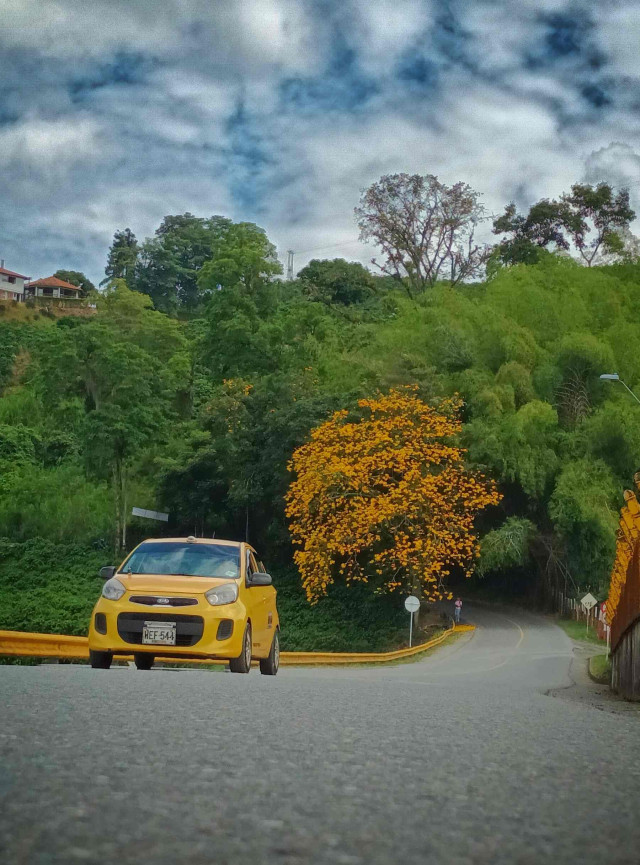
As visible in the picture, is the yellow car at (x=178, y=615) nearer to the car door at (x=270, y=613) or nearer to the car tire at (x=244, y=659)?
the car tire at (x=244, y=659)

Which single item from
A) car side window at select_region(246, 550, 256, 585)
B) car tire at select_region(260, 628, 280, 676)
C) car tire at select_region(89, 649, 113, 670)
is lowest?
car tire at select_region(260, 628, 280, 676)

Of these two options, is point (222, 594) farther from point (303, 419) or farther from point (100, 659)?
point (303, 419)

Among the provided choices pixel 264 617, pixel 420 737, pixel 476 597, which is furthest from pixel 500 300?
pixel 420 737

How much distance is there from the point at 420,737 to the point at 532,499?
138 feet

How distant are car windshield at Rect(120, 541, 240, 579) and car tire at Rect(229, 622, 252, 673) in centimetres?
76

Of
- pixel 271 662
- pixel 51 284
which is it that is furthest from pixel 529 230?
pixel 51 284

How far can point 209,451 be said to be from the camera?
170 ft

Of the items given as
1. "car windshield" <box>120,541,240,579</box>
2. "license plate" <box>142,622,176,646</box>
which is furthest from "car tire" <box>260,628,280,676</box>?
"license plate" <box>142,622,176,646</box>

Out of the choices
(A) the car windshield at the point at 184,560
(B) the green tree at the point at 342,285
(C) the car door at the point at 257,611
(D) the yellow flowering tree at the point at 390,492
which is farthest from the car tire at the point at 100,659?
(B) the green tree at the point at 342,285

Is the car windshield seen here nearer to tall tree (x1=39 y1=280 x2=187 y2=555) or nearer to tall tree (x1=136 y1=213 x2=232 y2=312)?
tall tree (x1=39 y1=280 x2=187 y2=555)

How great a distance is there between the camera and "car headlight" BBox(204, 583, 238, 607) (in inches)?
480

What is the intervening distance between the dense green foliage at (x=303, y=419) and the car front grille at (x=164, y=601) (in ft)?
101

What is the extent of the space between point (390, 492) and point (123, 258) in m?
92.1

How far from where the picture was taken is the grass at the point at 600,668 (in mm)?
27237
